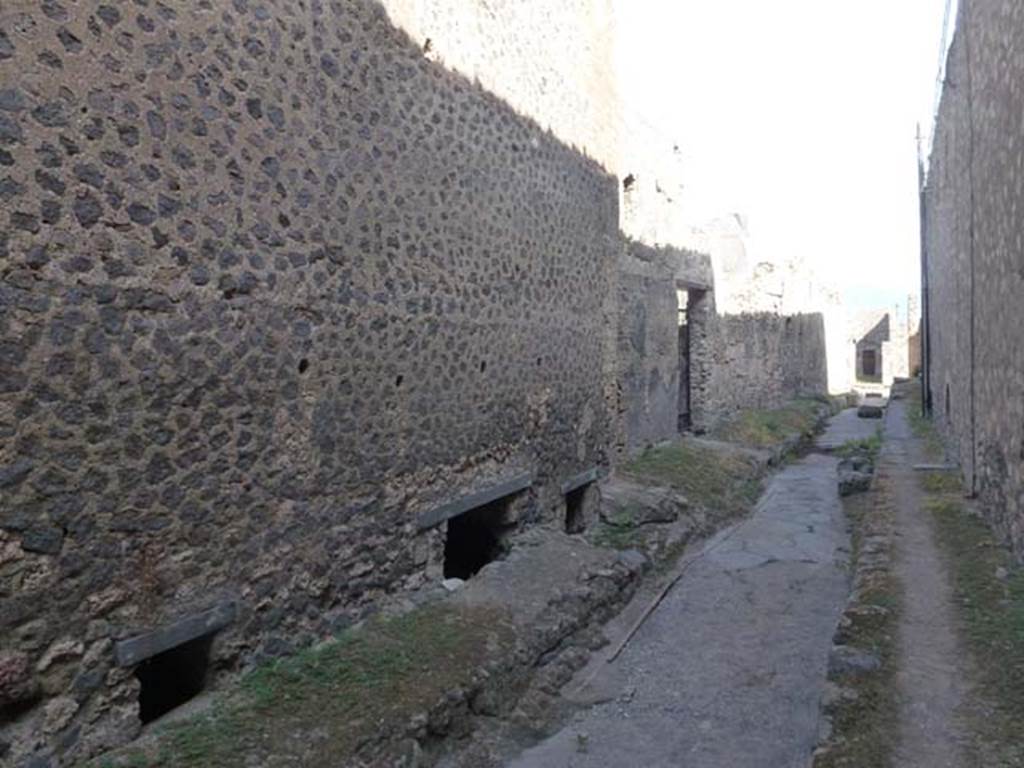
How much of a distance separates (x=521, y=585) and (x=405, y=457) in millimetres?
1409

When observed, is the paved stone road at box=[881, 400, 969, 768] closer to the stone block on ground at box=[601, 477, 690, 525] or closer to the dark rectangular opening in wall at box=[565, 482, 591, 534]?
the stone block on ground at box=[601, 477, 690, 525]

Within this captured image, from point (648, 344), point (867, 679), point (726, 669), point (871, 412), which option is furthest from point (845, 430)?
point (867, 679)

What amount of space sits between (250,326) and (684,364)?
1148 cm

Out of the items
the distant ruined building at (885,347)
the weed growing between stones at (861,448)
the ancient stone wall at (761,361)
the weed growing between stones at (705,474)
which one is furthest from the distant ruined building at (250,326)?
the distant ruined building at (885,347)

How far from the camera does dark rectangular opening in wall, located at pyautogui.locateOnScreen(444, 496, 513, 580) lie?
7152 millimetres

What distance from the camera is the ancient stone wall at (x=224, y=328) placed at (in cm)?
332

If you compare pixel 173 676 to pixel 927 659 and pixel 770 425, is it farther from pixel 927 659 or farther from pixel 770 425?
pixel 770 425

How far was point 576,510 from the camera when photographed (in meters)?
8.54

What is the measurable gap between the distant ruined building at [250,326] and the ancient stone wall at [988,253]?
661mm

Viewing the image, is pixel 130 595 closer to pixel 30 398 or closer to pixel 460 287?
pixel 30 398

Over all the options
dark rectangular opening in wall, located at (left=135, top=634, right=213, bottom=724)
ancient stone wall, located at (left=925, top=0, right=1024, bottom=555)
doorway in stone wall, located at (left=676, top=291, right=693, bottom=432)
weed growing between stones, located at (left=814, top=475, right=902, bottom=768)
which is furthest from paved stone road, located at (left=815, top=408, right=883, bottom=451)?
dark rectangular opening in wall, located at (left=135, top=634, right=213, bottom=724)

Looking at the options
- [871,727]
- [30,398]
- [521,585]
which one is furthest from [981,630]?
[30,398]

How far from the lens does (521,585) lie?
629 centimetres

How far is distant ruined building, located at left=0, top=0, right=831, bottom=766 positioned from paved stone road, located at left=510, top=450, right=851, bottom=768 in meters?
1.45
